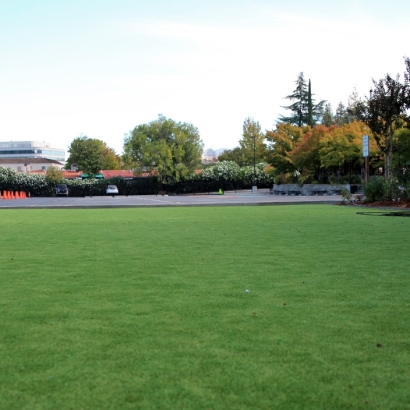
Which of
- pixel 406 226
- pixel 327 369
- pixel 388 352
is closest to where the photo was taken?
pixel 327 369

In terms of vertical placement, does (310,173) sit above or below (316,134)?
below

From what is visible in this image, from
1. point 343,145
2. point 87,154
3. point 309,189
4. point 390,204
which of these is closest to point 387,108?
point 390,204

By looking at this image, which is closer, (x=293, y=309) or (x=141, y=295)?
(x=293, y=309)

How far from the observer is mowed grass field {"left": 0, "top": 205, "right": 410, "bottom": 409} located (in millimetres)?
3834

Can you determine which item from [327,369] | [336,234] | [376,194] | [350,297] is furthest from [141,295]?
[376,194]

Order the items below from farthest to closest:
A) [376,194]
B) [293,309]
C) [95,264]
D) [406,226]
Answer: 1. [376,194]
2. [406,226]
3. [95,264]
4. [293,309]

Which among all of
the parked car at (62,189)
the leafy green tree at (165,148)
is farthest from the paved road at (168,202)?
the leafy green tree at (165,148)

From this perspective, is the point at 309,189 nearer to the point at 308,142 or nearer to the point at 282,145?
the point at 308,142

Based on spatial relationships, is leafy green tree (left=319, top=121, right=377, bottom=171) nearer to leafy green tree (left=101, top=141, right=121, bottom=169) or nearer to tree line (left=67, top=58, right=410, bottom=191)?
tree line (left=67, top=58, right=410, bottom=191)

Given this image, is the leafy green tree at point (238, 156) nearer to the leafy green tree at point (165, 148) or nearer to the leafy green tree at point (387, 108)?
the leafy green tree at point (165, 148)

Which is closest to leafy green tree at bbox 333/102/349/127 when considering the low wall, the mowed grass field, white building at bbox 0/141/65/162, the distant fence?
the distant fence

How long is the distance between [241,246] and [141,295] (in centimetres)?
488

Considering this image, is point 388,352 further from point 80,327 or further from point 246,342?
point 80,327

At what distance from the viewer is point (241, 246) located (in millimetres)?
11453
